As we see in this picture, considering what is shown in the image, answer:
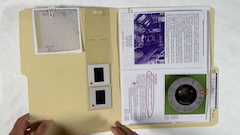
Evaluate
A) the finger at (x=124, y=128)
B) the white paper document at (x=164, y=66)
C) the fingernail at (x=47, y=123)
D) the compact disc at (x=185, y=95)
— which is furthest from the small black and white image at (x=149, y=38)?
the fingernail at (x=47, y=123)

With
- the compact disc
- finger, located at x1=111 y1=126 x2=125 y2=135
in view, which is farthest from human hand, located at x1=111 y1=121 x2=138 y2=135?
the compact disc

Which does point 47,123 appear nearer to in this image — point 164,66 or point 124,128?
point 124,128

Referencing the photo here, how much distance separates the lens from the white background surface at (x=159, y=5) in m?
0.59

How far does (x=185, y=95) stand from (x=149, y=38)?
26cm

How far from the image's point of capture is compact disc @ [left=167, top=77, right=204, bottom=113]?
631mm

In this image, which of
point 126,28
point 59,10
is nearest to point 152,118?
point 126,28

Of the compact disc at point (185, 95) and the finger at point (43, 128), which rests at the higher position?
the compact disc at point (185, 95)

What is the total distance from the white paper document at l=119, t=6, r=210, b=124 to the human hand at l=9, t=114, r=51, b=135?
0.92 ft

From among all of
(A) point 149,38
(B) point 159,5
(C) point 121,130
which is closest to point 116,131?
(C) point 121,130

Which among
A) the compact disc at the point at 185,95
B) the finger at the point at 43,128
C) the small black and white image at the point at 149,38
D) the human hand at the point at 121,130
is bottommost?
the human hand at the point at 121,130

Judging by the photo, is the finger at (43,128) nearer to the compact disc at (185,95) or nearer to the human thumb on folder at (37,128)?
the human thumb on folder at (37,128)

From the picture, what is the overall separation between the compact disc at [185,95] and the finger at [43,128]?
17.7 inches

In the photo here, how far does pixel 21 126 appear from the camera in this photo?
1.90 ft

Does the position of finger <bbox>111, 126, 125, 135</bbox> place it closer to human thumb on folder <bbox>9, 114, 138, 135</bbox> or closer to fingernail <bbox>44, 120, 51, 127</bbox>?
human thumb on folder <bbox>9, 114, 138, 135</bbox>
